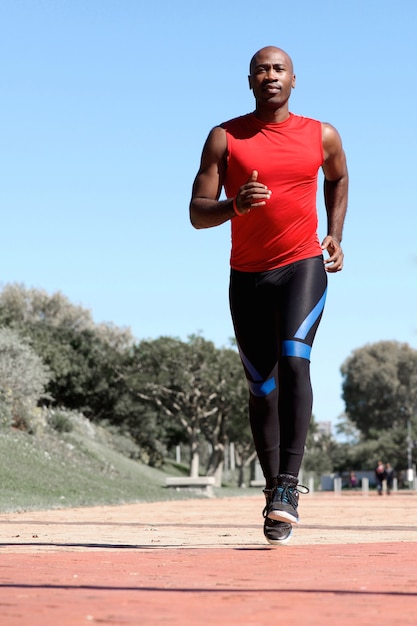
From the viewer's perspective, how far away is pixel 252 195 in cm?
555

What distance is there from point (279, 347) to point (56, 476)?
16.7m

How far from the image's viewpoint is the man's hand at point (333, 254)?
636 centimetres

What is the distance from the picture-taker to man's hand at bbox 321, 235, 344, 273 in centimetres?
636

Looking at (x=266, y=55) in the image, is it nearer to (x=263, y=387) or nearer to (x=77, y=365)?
(x=263, y=387)

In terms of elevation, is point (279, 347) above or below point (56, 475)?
above

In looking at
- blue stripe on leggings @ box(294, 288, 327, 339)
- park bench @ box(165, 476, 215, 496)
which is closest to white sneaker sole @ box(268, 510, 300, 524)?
blue stripe on leggings @ box(294, 288, 327, 339)

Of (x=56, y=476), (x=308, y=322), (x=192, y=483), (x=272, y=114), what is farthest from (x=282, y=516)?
(x=192, y=483)

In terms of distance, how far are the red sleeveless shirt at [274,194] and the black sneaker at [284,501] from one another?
119 centimetres

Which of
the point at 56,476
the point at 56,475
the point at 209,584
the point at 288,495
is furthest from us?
the point at 56,475

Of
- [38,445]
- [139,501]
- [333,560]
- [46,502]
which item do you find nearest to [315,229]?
[333,560]

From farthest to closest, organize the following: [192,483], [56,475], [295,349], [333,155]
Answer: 1. [192,483]
2. [56,475]
3. [333,155]
4. [295,349]

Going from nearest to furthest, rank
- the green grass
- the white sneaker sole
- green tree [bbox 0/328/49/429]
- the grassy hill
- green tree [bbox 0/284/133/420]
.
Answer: the white sneaker sole < the green grass < the grassy hill < green tree [bbox 0/328/49/429] < green tree [bbox 0/284/133/420]

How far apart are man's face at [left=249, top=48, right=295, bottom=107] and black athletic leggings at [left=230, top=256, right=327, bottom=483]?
961 mm

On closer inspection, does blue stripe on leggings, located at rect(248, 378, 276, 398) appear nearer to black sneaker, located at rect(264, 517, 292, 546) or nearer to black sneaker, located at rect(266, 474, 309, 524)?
black sneaker, located at rect(266, 474, 309, 524)
